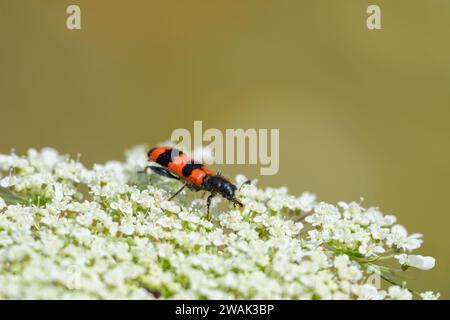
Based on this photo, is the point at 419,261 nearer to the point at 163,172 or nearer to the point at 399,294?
the point at 399,294

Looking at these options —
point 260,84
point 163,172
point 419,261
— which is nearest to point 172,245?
point 163,172

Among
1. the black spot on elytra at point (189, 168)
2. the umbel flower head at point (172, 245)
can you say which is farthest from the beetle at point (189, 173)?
the umbel flower head at point (172, 245)

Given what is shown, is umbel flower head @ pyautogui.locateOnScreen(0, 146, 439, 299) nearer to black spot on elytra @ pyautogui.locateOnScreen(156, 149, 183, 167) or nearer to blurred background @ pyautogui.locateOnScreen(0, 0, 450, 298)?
black spot on elytra @ pyautogui.locateOnScreen(156, 149, 183, 167)

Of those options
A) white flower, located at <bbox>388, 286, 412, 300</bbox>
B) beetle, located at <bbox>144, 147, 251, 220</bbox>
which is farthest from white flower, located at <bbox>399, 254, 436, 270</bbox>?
beetle, located at <bbox>144, 147, 251, 220</bbox>

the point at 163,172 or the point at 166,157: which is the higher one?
the point at 166,157

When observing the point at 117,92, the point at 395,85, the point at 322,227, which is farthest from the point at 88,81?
the point at 322,227
